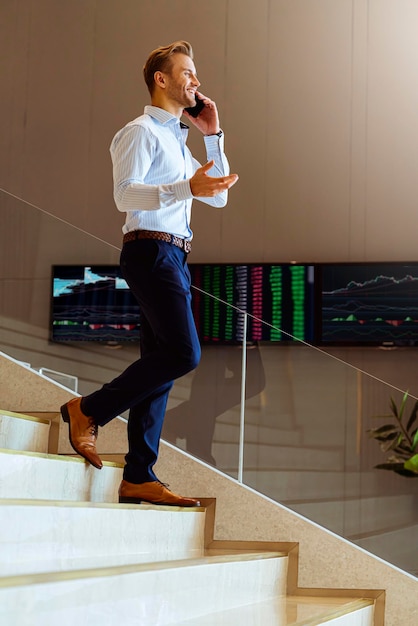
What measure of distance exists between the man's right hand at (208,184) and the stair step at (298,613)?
44.6 inches

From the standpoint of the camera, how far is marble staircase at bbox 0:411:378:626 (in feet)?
5.62

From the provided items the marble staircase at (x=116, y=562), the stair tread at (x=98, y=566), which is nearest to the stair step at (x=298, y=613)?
the marble staircase at (x=116, y=562)

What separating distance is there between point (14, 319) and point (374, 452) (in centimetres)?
147

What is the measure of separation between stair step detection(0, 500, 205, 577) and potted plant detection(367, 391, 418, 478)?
2.69 ft

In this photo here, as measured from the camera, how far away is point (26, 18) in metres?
6.23

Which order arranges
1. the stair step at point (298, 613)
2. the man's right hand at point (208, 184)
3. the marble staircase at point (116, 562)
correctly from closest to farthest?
the marble staircase at point (116, 562) → the stair step at point (298, 613) → the man's right hand at point (208, 184)

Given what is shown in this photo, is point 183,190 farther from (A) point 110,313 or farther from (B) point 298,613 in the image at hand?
(B) point 298,613

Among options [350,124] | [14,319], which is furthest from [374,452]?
[350,124]

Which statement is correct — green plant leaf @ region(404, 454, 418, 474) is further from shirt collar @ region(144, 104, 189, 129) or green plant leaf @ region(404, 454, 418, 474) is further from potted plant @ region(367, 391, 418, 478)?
shirt collar @ region(144, 104, 189, 129)

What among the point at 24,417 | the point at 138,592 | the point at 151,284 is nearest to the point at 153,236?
the point at 151,284

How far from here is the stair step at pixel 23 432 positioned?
2768 millimetres

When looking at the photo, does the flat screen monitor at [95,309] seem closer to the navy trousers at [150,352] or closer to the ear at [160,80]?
the navy trousers at [150,352]

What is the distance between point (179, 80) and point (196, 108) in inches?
6.8

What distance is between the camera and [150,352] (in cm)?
265
